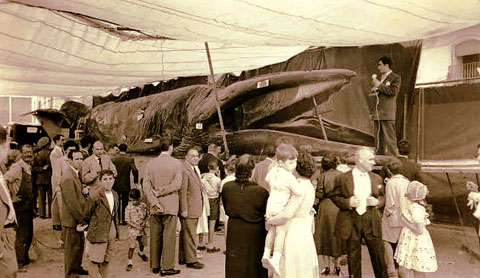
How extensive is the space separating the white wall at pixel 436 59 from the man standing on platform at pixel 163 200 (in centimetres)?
403

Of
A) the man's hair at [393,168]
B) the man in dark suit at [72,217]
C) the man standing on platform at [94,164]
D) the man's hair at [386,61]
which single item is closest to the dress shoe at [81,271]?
the man in dark suit at [72,217]

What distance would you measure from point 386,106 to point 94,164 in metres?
4.17

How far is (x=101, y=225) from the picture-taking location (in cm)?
431

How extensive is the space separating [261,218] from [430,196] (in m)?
4.29

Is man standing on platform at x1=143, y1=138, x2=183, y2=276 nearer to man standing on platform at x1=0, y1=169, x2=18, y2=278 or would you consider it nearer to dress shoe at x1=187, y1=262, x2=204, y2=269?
dress shoe at x1=187, y1=262, x2=204, y2=269

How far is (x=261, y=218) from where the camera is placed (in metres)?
3.84

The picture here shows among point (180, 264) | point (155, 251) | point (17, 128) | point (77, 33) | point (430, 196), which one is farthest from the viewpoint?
point (17, 128)

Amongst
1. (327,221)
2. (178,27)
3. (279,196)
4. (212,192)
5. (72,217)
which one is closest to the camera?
(279,196)

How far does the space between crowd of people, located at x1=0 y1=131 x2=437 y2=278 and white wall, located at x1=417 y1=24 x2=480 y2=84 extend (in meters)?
1.46

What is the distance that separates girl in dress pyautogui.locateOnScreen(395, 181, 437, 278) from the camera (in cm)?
405

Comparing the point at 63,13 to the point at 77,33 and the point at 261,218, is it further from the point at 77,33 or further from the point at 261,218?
the point at 261,218

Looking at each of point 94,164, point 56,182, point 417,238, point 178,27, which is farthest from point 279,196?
point 56,182

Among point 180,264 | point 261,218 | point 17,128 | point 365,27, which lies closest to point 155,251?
point 180,264

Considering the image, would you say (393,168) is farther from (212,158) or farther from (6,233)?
(6,233)
